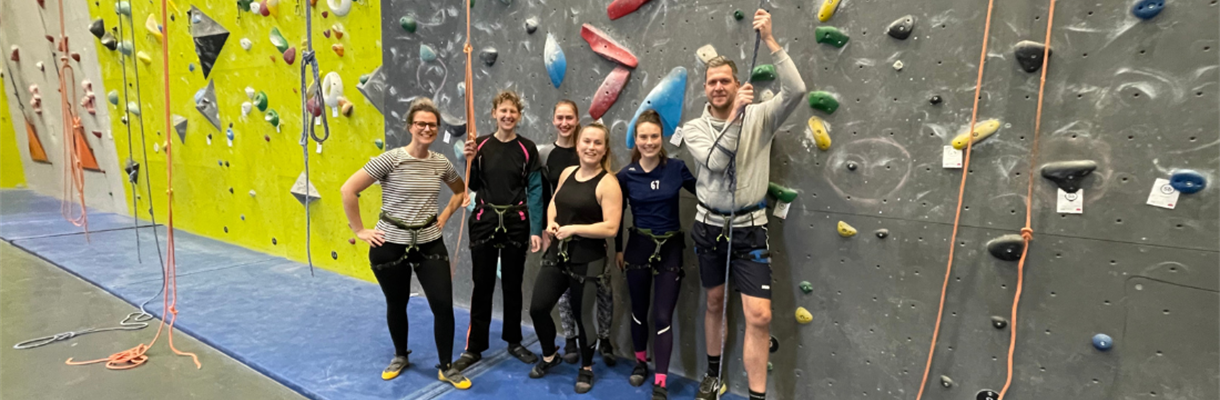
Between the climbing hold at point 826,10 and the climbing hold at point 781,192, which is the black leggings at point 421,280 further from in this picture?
the climbing hold at point 826,10

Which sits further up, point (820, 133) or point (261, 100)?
Result: point (261, 100)

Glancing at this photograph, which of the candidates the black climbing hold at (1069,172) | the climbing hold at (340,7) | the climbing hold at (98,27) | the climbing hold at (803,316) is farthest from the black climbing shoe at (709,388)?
the climbing hold at (98,27)

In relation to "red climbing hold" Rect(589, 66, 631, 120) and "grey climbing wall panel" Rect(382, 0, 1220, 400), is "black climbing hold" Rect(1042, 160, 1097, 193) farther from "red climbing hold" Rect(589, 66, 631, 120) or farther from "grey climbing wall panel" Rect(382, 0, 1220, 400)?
"red climbing hold" Rect(589, 66, 631, 120)

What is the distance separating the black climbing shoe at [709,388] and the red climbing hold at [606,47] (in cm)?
134

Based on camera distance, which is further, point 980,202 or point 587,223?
point 587,223

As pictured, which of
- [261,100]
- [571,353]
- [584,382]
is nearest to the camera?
[584,382]

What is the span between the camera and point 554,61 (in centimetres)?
266

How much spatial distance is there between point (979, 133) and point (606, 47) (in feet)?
4.76

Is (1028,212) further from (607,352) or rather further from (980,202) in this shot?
(607,352)

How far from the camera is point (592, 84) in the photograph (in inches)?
101

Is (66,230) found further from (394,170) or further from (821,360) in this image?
(821,360)

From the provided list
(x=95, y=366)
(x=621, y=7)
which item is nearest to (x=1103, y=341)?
(x=621, y=7)

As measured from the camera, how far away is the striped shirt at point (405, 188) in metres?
2.18

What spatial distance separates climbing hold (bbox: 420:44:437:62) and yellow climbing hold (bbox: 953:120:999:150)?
255 cm
